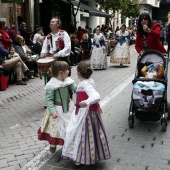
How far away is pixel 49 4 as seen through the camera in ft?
72.8

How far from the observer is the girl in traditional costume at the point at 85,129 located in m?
3.79

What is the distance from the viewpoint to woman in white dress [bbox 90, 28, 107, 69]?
523 inches

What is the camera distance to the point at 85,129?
382cm

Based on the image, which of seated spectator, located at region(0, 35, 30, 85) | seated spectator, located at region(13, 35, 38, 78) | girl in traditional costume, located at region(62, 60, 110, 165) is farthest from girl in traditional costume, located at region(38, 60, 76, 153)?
seated spectator, located at region(13, 35, 38, 78)

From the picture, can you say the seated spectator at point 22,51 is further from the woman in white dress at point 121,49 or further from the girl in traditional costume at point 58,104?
the girl in traditional costume at point 58,104

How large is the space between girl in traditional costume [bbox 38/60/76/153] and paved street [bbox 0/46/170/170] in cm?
38

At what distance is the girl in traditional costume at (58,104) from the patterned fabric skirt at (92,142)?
42 centimetres

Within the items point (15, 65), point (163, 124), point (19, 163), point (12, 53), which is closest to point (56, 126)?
point (19, 163)

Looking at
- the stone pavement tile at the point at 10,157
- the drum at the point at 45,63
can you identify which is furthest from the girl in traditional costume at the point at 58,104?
the drum at the point at 45,63

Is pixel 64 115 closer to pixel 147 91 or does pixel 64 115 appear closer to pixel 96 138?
pixel 96 138

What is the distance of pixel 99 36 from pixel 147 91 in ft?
28.3

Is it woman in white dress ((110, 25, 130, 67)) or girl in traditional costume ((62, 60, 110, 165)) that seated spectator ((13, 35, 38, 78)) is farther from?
girl in traditional costume ((62, 60, 110, 165))

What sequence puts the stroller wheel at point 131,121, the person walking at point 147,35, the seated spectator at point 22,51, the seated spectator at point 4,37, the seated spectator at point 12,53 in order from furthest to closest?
the seated spectator at point 22,51 < the seated spectator at point 12,53 < the seated spectator at point 4,37 < the person walking at point 147,35 < the stroller wheel at point 131,121

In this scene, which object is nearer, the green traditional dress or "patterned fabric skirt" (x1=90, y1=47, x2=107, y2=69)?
the green traditional dress
